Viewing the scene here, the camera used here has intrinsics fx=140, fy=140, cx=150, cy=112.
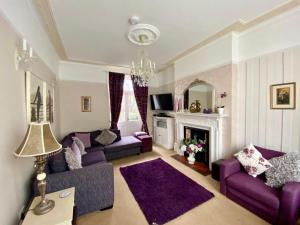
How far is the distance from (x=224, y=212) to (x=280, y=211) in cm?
63

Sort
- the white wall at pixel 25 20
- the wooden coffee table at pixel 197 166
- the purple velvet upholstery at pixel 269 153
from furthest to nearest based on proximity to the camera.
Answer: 1. the wooden coffee table at pixel 197 166
2. the purple velvet upholstery at pixel 269 153
3. the white wall at pixel 25 20

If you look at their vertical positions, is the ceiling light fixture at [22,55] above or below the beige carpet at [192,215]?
above

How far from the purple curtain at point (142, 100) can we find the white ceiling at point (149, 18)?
2.02m

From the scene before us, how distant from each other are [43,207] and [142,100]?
418 cm

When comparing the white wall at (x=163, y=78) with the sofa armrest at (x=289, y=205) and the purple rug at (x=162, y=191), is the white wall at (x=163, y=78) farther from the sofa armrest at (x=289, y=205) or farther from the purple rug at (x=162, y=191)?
the sofa armrest at (x=289, y=205)

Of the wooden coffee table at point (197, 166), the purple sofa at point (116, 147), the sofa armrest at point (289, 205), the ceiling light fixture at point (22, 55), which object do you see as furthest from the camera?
the purple sofa at point (116, 147)

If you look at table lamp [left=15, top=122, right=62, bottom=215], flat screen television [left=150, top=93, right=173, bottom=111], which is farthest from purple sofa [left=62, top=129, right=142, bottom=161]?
table lamp [left=15, top=122, right=62, bottom=215]

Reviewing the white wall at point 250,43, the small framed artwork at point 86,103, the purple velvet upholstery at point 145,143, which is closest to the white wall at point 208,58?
the white wall at point 250,43

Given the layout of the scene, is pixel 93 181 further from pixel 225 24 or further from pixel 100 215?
pixel 225 24

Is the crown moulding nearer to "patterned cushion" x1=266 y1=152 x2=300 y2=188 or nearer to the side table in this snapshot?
"patterned cushion" x1=266 y1=152 x2=300 y2=188

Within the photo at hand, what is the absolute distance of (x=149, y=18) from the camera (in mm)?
2135

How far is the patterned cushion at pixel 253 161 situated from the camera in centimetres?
212

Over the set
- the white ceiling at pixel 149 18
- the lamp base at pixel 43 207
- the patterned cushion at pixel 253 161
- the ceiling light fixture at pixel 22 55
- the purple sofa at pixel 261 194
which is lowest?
A: the purple sofa at pixel 261 194

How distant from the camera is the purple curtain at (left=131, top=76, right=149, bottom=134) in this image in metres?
5.12
